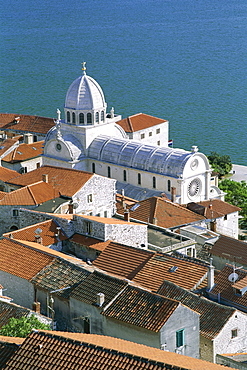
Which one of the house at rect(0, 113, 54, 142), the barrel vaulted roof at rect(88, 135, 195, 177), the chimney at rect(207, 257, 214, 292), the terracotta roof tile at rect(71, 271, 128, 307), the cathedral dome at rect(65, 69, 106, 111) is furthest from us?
the house at rect(0, 113, 54, 142)

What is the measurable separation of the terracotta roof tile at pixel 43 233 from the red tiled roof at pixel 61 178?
421cm

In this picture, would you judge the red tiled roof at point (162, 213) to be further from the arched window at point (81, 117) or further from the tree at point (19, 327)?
the tree at point (19, 327)

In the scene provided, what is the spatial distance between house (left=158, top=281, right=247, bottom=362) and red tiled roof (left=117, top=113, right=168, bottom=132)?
1526 inches

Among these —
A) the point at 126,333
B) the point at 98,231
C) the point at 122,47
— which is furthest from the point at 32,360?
the point at 122,47

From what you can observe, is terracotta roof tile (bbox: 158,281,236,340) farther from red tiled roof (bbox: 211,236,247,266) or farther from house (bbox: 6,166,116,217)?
house (bbox: 6,166,116,217)

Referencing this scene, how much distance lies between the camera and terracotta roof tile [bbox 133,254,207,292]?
1308 inches

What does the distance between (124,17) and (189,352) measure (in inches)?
6124

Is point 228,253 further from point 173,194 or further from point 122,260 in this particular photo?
point 173,194

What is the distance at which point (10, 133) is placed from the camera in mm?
72000

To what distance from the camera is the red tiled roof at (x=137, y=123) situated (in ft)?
226

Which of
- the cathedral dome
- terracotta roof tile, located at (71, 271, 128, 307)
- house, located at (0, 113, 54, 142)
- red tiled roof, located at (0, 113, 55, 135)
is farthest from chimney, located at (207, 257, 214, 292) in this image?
red tiled roof, located at (0, 113, 55, 135)

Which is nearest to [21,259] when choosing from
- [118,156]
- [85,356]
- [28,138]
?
[85,356]

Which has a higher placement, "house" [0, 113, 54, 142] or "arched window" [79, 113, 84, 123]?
"arched window" [79, 113, 84, 123]

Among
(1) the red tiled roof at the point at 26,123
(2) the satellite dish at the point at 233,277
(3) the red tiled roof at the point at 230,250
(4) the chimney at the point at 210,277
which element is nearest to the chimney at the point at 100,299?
(4) the chimney at the point at 210,277
